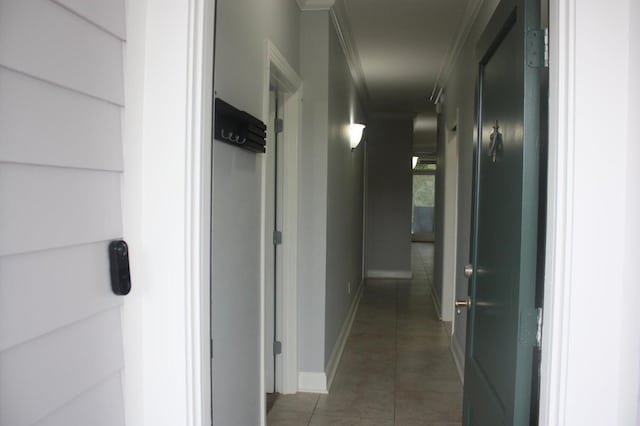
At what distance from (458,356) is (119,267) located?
140 inches

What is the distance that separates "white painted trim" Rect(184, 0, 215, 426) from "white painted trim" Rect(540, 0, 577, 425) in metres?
0.82

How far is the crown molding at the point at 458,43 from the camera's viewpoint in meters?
3.50

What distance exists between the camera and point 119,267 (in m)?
1.08

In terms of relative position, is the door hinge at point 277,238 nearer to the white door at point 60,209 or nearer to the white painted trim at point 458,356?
the white painted trim at point 458,356

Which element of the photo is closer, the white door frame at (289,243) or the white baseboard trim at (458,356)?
the white door frame at (289,243)

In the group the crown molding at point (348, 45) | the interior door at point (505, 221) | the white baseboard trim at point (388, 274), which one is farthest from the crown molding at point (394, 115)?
the interior door at point (505, 221)

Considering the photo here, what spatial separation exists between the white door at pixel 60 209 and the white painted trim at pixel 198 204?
150 mm

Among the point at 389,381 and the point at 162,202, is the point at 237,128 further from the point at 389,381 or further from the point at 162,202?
the point at 389,381

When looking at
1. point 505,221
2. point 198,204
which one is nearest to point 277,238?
point 505,221

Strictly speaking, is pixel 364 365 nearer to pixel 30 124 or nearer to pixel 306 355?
pixel 306 355

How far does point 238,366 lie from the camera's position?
2121 mm

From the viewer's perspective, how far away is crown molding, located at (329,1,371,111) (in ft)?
11.7

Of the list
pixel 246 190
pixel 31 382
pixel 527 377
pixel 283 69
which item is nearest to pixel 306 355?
pixel 246 190

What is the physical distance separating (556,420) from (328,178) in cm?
255
